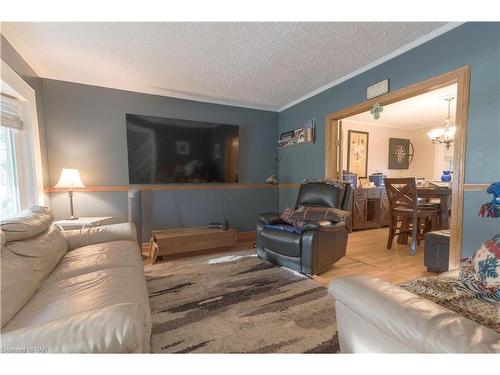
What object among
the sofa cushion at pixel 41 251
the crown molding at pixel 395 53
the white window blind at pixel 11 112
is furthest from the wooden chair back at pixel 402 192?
the white window blind at pixel 11 112

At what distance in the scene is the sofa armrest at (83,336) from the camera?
0.57 metres

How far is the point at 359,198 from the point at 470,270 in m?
3.14

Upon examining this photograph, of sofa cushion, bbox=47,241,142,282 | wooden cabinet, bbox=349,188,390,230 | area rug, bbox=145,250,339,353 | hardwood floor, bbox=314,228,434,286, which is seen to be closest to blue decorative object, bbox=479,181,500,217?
hardwood floor, bbox=314,228,434,286

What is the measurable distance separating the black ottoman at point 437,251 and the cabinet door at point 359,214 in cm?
175

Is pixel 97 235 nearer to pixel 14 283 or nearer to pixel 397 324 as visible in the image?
pixel 14 283

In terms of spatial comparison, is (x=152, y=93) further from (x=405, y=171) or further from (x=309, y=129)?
(x=405, y=171)

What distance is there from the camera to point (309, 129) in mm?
3195

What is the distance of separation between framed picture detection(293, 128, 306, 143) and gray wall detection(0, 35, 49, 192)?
124 inches

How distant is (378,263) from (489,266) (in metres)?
1.73

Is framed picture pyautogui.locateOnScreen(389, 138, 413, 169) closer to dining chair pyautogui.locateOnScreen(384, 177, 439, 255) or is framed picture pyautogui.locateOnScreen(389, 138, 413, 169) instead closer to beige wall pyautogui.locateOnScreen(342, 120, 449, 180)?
beige wall pyautogui.locateOnScreen(342, 120, 449, 180)

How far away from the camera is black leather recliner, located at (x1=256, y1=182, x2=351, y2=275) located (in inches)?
80.9

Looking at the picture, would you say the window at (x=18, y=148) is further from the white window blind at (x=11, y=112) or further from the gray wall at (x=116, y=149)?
the gray wall at (x=116, y=149)

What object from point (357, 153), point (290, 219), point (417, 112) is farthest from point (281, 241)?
point (417, 112)
